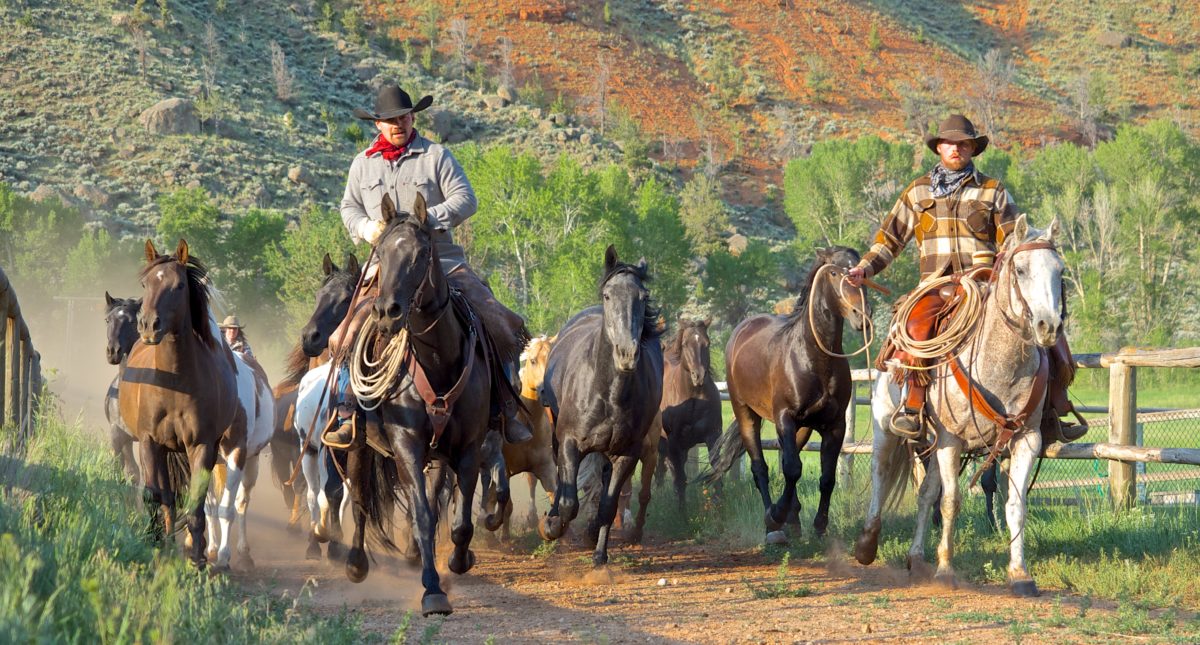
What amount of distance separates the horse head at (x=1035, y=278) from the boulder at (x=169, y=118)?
236ft

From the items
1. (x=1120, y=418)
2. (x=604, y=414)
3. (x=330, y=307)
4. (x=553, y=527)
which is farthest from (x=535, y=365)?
(x=1120, y=418)

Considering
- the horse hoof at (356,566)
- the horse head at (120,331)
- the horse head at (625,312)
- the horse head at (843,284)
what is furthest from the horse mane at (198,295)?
the horse head at (843,284)

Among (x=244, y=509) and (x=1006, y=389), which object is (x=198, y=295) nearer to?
(x=244, y=509)

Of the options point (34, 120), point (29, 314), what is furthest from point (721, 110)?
point (29, 314)

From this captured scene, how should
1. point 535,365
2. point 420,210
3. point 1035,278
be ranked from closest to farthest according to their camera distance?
point 420,210, point 1035,278, point 535,365

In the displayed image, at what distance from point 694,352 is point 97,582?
1073cm

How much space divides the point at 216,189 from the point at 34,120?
11203mm

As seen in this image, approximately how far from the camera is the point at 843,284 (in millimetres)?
10461

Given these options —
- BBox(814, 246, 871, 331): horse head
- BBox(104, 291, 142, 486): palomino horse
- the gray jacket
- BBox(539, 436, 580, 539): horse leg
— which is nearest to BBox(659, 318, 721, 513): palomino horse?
BBox(814, 246, 871, 331): horse head

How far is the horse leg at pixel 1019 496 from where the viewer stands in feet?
27.0

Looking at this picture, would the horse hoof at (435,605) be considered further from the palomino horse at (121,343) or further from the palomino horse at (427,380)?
the palomino horse at (121,343)

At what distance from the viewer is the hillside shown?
7219 centimetres

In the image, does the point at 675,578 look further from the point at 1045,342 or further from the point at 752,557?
the point at 1045,342

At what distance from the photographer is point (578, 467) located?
10078mm
